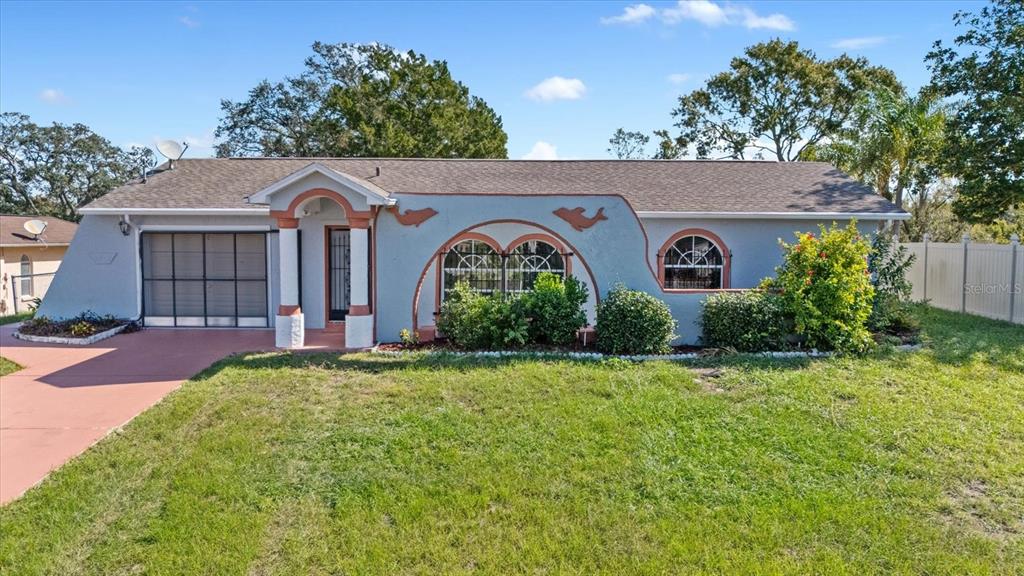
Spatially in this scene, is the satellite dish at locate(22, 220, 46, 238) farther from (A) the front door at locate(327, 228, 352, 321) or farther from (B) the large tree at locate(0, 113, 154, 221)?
(B) the large tree at locate(0, 113, 154, 221)

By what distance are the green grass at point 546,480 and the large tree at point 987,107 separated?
12.0 meters

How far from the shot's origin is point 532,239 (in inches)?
503

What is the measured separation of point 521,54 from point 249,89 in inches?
1163

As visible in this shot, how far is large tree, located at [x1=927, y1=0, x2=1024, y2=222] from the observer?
16875 millimetres

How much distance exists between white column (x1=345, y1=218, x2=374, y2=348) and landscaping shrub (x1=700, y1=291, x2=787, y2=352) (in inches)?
245

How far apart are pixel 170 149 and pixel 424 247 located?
9.12 m

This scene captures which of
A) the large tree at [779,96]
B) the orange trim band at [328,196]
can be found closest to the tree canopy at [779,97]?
Result: the large tree at [779,96]

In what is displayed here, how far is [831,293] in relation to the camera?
33.7 feet

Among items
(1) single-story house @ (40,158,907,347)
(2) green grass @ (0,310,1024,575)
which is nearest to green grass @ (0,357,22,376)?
(1) single-story house @ (40,158,907,347)

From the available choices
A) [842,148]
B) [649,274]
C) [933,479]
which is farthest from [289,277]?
[842,148]

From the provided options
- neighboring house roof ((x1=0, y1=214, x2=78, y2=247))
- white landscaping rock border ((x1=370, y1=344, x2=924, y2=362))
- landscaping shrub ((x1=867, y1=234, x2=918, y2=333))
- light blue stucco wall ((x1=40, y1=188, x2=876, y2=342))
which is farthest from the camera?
neighboring house roof ((x1=0, y1=214, x2=78, y2=247))

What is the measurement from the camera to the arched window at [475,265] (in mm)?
12633

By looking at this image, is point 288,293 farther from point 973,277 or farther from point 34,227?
point 973,277

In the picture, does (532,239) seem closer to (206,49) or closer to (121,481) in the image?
(121,481)
